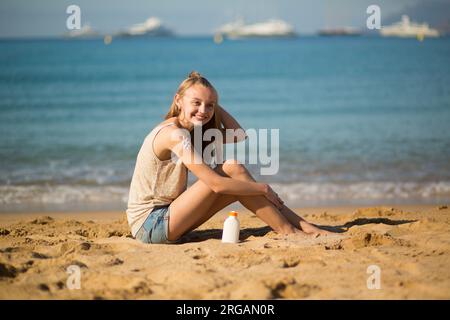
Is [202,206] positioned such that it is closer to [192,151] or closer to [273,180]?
[192,151]

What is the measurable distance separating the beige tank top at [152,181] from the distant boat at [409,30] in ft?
196

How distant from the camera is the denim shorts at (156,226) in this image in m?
4.68

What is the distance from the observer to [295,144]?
11.1m

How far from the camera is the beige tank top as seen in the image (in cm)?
466

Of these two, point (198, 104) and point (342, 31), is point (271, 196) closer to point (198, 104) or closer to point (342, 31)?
point (198, 104)

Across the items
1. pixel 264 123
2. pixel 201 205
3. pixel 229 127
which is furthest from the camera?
pixel 264 123

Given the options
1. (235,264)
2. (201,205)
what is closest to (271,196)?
(201,205)

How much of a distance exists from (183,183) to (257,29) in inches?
2928

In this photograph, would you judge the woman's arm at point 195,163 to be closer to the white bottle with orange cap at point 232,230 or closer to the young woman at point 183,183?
the young woman at point 183,183

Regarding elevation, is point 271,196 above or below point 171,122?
below

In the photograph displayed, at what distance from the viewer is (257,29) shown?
7725 centimetres

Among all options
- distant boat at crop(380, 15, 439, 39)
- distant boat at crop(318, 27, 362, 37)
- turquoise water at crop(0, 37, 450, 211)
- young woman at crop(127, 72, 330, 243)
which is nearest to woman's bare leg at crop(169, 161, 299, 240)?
young woman at crop(127, 72, 330, 243)

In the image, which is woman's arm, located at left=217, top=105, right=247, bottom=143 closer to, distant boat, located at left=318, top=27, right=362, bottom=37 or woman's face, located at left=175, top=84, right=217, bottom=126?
woman's face, located at left=175, top=84, right=217, bottom=126

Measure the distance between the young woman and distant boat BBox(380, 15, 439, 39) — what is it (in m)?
59.5
